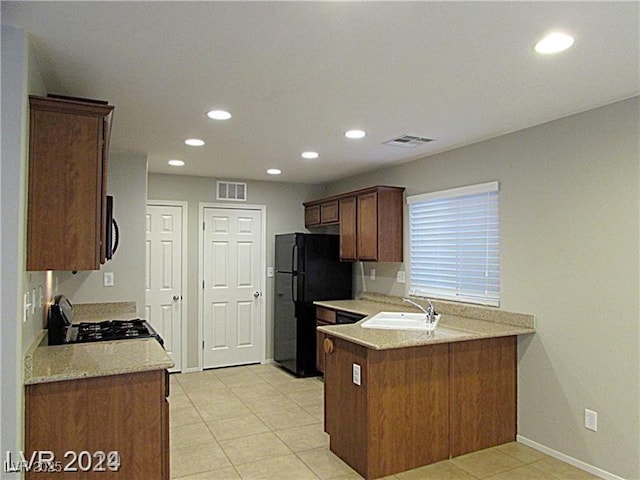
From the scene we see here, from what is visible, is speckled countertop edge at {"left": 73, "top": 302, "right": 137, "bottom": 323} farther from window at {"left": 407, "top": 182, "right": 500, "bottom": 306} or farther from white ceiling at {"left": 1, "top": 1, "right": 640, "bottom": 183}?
window at {"left": 407, "top": 182, "right": 500, "bottom": 306}

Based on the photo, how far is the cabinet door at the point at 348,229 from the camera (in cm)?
526

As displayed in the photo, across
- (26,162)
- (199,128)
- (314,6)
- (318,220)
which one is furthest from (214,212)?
(314,6)

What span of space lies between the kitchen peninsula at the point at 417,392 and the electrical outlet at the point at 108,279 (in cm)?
220

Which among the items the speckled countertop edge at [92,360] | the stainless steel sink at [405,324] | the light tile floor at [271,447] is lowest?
the light tile floor at [271,447]

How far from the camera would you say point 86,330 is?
11.0 ft

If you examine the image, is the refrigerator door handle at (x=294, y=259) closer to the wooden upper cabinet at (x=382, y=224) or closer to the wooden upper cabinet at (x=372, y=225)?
the wooden upper cabinet at (x=372, y=225)

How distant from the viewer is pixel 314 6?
1.83 metres

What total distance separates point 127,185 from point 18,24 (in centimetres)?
260

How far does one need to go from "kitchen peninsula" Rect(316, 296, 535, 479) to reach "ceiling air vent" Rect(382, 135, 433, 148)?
5.09 ft

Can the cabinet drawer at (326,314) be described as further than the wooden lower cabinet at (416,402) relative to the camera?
Yes

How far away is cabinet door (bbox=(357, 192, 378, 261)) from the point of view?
490 centimetres

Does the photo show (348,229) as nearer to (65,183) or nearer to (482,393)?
(482,393)

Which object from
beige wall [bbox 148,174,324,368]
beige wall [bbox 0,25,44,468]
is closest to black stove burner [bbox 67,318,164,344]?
beige wall [bbox 0,25,44,468]

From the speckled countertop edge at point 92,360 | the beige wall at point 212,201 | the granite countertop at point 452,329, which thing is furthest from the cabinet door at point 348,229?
the speckled countertop edge at point 92,360
